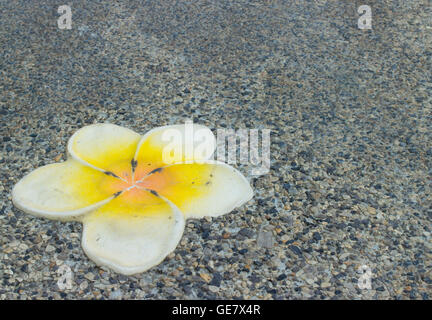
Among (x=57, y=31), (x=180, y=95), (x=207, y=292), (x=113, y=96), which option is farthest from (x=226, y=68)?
(x=207, y=292)

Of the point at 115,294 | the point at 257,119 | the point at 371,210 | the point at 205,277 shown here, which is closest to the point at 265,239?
the point at 205,277

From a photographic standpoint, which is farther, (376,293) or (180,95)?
(180,95)

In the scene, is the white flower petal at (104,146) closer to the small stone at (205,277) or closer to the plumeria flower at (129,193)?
the plumeria flower at (129,193)

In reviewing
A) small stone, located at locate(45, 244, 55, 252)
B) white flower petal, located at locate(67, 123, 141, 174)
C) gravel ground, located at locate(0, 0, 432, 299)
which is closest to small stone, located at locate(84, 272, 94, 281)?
gravel ground, located at locate(0, 0, 432, 299)

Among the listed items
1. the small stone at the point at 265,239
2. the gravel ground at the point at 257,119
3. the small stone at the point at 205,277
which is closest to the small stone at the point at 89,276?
the gravel ground at the point at 257,119

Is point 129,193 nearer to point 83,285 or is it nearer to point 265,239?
point 83,285

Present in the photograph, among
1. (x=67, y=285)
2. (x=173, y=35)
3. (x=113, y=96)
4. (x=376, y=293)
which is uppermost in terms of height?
(x=173, y=35)
